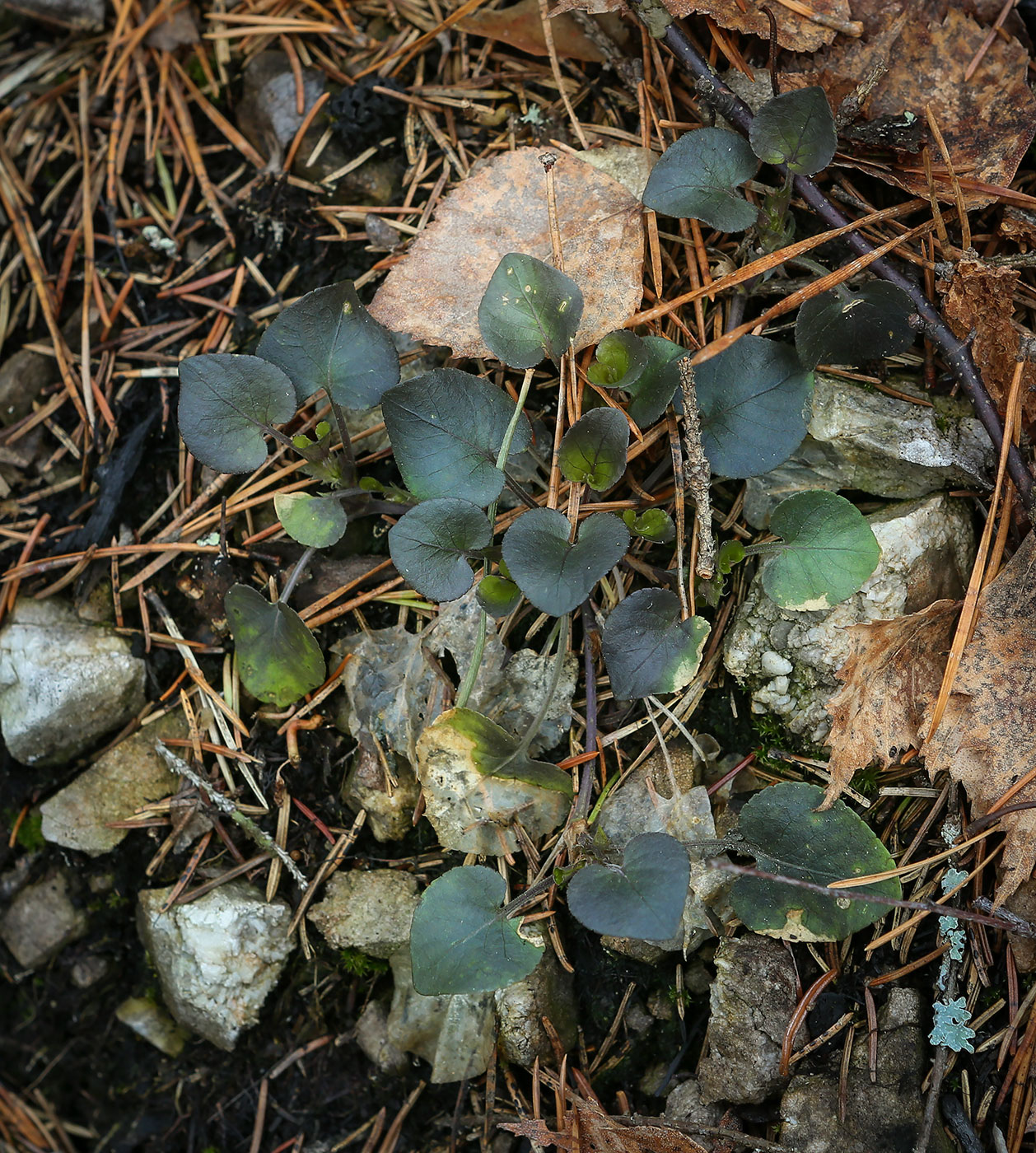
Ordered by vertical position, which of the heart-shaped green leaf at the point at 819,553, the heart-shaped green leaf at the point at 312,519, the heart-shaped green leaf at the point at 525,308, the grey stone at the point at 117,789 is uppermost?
the heart-shaped green leaf at the point at 525,308

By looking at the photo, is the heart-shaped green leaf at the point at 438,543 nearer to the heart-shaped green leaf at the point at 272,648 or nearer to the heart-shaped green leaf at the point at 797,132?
the heart-shaped green leaf at the point at 272,648

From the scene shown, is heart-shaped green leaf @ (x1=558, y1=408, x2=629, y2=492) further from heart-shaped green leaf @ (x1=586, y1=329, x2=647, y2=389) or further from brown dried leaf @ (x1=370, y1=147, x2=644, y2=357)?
brown dried leaf @ (x1=370, y1=147, x2=644, y2=357)

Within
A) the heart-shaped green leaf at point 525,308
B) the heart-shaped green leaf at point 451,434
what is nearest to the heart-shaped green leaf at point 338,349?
the heart-shaped green leaf at point 451,434

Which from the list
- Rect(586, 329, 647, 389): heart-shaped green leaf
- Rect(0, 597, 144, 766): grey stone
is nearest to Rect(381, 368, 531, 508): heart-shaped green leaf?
Rect(586, 329, 647, 389): heart-shaped green leaf

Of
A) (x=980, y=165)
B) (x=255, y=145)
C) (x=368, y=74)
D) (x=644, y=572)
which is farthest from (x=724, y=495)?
(x=255, y=145)

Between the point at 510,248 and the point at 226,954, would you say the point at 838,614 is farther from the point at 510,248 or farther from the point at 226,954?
the point at 226,954
